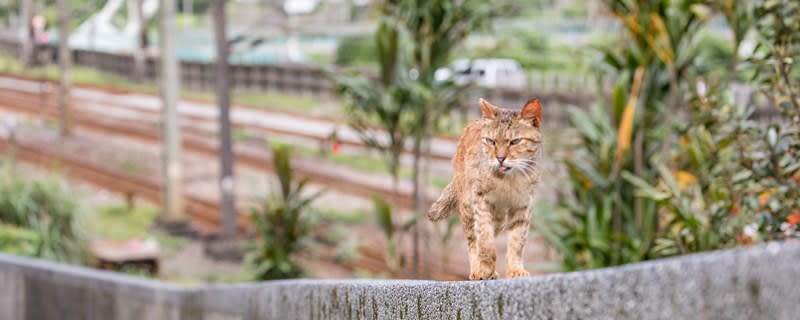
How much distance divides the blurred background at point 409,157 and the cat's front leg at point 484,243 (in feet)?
8.80

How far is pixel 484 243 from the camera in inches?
101

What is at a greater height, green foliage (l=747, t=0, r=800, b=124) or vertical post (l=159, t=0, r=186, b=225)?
green foliage (l=747, t=0, r=800, b=124)

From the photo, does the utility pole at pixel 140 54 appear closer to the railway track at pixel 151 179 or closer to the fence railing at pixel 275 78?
the fence railing at pixel 275 78

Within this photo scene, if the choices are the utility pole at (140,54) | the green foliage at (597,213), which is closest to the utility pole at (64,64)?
the utility pole at (140,54)

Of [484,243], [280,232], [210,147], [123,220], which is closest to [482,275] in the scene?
[484,243]

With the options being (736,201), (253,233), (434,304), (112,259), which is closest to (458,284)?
(434,304)

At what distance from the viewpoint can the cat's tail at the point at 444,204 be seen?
2.68 metres

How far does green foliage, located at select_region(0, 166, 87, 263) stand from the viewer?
41.8 ft

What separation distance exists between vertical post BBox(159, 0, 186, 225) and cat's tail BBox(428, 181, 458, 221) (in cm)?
1504

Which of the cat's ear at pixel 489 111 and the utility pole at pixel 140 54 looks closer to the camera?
the cat's ear at pixel 489 111

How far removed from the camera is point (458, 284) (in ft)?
9.01

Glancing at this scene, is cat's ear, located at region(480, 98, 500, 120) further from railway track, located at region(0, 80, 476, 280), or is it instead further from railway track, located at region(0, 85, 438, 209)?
railway track, located at region(0, 85, 438, 209)

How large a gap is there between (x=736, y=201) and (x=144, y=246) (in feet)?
27.6

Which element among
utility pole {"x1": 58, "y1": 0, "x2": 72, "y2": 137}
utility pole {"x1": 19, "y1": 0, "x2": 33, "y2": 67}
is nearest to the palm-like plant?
utility pole {"x1": 58, "y1": 0, "x2": 72, "y2": 137}
